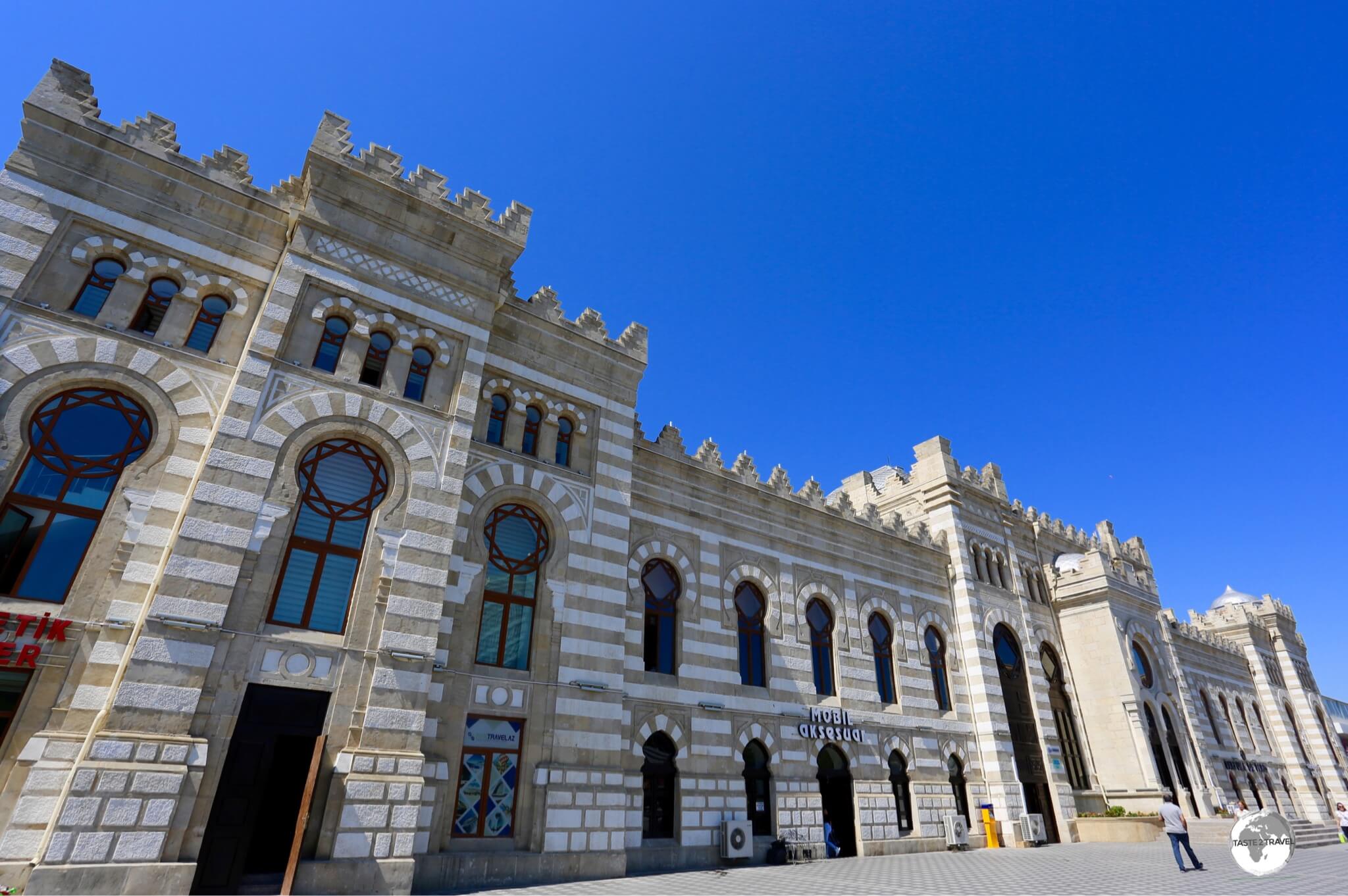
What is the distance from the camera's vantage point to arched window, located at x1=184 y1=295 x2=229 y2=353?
13.2m

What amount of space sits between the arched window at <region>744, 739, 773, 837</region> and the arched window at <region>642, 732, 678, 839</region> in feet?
7.25

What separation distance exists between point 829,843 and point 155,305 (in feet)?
66.3

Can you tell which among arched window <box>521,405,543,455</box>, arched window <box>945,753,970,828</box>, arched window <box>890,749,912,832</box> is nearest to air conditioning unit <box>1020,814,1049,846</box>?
arched window <box>945,753,970,828</box>

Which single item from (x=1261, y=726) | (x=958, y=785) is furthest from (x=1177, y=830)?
(x=1261, y=726)

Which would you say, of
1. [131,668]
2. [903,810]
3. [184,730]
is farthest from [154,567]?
[903,810]

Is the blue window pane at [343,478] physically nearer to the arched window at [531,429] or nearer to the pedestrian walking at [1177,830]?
the arched window at [531,429]

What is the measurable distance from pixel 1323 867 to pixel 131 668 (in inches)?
975

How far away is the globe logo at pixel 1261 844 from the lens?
15.8m

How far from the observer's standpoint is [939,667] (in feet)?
79.8

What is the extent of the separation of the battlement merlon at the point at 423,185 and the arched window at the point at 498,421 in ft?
11.1

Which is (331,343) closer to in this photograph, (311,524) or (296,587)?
(311,524)

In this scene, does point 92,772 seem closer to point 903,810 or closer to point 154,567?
point 154,567

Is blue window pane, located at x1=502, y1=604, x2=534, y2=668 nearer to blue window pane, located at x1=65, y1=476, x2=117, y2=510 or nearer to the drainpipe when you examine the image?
the drainpipe

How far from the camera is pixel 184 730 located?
10.2 meters
